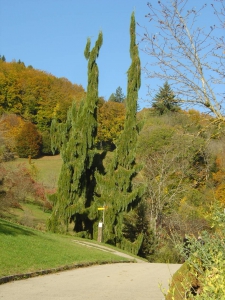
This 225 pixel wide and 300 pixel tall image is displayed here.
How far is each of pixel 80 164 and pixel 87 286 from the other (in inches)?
782

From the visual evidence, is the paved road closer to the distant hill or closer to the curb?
the curb

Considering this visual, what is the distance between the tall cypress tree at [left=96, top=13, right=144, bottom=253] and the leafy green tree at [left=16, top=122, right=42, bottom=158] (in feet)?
127

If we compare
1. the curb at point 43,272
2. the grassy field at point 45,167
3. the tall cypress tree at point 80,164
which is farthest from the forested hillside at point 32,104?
the curb at point 43,272

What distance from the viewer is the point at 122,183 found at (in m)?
32.1

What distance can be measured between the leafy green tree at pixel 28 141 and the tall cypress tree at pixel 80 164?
3791cm

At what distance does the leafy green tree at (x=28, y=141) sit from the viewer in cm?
6969

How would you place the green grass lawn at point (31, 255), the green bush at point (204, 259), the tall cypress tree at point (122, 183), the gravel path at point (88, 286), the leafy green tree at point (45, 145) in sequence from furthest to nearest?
the leafy green tree at point (45, 145) → the tall cypress tree at point (122, 183) → the green grass lawn at point (31, 255) → the gravel path at point (88, 286) → the green bush at point (204, 259)

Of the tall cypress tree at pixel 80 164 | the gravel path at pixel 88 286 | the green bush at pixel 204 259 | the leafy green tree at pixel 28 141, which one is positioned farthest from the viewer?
the leafy green tree at pixel 28 141

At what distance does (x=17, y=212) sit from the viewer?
4122 centimetres

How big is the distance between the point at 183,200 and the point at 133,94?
14.0 metres

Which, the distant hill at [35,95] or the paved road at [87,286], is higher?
the distant hill at [35,95]

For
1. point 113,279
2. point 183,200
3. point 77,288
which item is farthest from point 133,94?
point 77,288

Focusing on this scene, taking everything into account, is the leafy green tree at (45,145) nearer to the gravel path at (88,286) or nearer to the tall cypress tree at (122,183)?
the tall cypress tree at (122,183)

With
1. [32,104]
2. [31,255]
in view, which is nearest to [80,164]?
[31,255]
